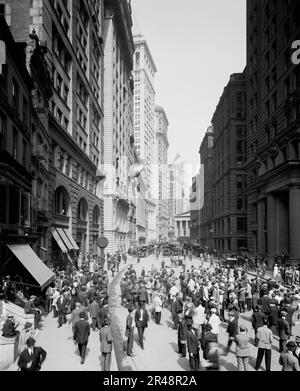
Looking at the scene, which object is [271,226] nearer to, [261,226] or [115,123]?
[261,226]

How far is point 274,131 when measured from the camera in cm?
4375

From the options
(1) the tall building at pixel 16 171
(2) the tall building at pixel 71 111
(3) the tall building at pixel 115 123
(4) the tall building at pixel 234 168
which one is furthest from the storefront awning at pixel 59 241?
(4) the tall building at pixel 234 168

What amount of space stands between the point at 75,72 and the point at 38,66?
48.5ft

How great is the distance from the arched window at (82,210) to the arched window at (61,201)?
580 cm

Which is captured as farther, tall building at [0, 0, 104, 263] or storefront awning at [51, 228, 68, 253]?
storefront awning at [51, 228, 68, 253]

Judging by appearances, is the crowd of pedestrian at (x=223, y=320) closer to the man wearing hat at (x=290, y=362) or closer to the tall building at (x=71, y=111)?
the man wearing hat at (x=290, y=362)

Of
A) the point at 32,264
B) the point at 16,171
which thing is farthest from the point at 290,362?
the point at 16,171


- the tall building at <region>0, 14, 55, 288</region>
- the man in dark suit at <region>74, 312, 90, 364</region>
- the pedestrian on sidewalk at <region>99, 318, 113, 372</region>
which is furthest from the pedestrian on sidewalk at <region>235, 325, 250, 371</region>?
the tall building at <region>0, 14, 55, 288</region>

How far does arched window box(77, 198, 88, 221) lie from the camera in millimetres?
43844

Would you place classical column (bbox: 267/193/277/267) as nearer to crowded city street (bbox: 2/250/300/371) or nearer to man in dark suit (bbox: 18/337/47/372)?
crowded city street (bbox: 2/250/300/371)

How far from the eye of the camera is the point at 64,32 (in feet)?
116

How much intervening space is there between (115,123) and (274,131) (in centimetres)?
3405

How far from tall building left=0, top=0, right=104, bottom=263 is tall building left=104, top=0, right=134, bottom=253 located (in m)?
5.69

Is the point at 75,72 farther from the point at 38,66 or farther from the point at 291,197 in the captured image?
the point at 291,197
